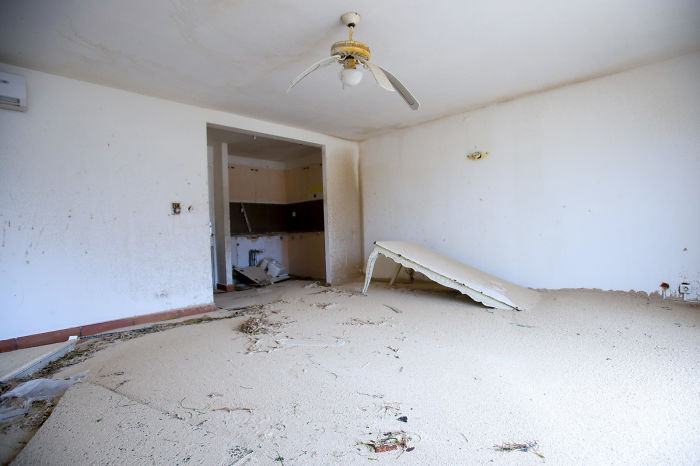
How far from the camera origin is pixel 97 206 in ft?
10.6

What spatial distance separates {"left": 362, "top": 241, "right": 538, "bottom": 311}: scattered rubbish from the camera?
11.0ft

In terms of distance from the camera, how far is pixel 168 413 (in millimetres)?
1604

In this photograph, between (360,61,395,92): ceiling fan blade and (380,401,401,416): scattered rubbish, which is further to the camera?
(360,61,395,92): ceiling fan blade

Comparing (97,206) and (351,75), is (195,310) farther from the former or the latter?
(351,75)

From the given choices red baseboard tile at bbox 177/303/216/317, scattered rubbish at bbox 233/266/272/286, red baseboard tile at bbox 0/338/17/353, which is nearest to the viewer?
red baseboard tile at bbox 0/338/17/353

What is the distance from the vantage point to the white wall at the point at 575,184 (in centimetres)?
322

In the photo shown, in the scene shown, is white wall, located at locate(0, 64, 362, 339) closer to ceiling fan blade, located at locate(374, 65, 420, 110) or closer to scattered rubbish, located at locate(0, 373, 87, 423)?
scattered rubbish, located at locate(0, 373, 87, 423)

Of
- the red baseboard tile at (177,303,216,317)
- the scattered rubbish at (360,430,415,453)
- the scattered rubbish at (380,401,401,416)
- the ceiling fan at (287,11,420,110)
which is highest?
the ceiling fan at (287,11,420,110)

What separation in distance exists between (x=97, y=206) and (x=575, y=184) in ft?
16.8

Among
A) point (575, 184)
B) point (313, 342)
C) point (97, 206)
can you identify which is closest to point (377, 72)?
point (313, 342)

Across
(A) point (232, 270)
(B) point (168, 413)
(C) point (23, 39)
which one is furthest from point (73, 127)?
(A) point (232, 270)

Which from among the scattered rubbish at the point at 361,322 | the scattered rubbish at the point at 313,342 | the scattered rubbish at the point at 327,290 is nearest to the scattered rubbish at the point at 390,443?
the scattered rubbish at the point at 313,342

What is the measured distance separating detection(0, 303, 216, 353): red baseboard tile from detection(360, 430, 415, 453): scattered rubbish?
309 cm

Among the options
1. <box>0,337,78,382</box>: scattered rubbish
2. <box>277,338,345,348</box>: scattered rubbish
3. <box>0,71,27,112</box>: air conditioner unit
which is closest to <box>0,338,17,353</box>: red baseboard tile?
<box>0,337,78,382</box>: scattered rubbish
